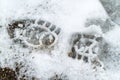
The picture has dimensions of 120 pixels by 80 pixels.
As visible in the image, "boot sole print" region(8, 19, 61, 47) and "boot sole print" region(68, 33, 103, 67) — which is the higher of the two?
"boot sole print" region(8, 19, 61, 47)

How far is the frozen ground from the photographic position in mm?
1529

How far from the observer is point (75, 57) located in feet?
5.22

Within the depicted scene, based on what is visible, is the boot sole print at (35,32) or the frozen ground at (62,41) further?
the boot sole print at (35,32)

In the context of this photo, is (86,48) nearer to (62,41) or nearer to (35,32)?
(62,41)

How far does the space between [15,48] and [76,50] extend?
14.3 inches

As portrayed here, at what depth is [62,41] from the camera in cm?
166

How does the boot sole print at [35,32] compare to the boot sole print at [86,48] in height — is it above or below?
above

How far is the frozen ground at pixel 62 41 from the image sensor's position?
5.02ft

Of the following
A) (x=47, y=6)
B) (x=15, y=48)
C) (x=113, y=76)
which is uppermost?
(x=47, y=6)

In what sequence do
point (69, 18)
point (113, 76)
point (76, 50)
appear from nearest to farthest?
point (113, 76) → point (76, 50) → point (69, 18)

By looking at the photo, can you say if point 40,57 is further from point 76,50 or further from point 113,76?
point 113,76

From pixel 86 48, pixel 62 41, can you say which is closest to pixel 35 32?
pixel 62 41

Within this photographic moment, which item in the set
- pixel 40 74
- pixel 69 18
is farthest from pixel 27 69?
pixel 69 18

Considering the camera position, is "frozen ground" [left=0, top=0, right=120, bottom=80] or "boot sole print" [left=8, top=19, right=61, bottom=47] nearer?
"frozen ground" [left=0, top=0, right=120, bottom=80]
